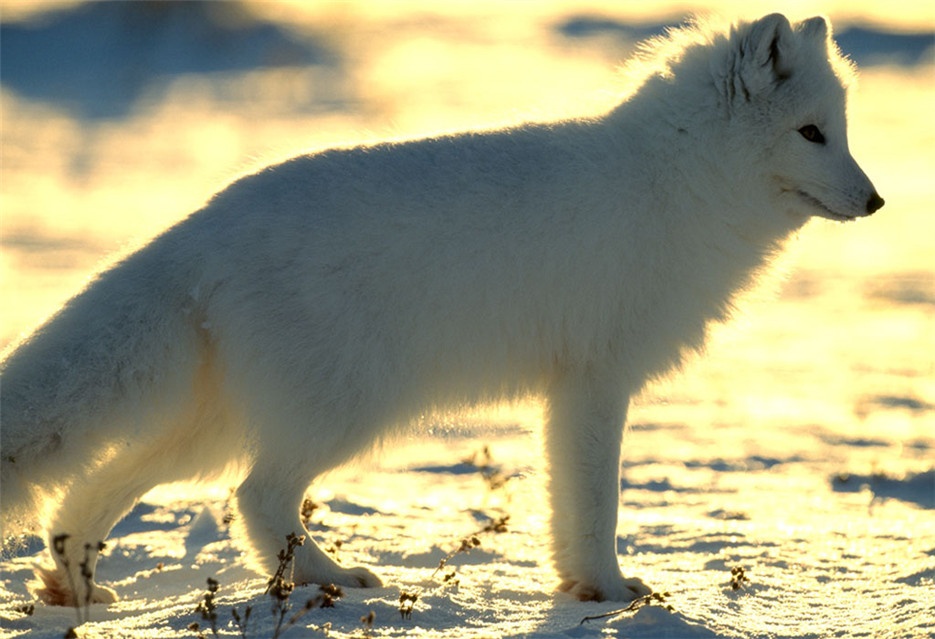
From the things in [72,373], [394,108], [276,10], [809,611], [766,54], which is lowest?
[809,611]

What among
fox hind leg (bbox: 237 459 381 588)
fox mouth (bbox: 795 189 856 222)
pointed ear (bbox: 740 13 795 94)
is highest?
pointed ear (bbox: 740 13 795 94)

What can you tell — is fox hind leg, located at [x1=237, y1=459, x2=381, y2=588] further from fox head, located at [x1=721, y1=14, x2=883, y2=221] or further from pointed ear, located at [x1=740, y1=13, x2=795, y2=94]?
pointed ear, located at [x1=740, y1=13, x2=795, y2=94]

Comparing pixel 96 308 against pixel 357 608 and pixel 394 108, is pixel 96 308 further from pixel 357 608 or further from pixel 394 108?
pixel 394 108

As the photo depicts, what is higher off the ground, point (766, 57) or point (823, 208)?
point (766, 57)

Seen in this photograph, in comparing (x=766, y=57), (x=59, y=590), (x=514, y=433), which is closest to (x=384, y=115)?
(x=514, y=433)

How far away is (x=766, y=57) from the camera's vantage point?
16.1 feet

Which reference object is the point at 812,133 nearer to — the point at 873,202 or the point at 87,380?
the point at 873,202

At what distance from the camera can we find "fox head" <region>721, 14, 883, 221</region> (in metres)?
4.91

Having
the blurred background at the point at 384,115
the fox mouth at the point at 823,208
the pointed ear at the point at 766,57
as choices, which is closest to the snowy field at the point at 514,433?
the blurred background at the point at 384,115

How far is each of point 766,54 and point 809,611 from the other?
6.20 ft

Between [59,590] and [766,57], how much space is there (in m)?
2.98

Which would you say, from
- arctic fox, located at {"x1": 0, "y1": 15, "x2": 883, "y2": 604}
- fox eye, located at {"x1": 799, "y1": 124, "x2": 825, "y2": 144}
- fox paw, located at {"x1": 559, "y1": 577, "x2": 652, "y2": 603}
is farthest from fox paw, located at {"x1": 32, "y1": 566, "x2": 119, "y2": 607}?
fox eye, located at {"x1": 799, "y1": 124, "x2": 825, "y2": 144}

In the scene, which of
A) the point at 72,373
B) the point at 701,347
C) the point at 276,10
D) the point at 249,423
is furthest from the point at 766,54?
the point at 276,10

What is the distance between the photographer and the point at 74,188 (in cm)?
1204
